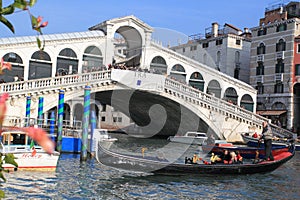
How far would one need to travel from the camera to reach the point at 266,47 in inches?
1102

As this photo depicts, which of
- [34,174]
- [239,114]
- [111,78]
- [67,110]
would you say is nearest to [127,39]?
[111,78]

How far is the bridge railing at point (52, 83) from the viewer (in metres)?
17.5

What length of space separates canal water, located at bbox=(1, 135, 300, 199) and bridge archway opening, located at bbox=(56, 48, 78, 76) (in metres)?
11.4

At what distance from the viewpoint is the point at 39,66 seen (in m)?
21.7

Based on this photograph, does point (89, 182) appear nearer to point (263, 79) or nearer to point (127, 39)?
point (127, 39)

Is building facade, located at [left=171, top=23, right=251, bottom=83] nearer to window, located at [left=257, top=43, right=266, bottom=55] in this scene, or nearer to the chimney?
the chimney

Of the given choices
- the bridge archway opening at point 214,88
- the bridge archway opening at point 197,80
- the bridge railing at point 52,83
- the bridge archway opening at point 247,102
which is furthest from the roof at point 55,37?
the bridge archway opening at point 247,102

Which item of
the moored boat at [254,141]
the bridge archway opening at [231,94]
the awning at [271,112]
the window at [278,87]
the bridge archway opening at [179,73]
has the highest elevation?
the bridge archway opening at [179,73]

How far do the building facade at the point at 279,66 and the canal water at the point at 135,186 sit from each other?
15308mm

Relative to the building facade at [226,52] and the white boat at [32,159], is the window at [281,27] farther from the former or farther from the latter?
the white boat at [32,159]

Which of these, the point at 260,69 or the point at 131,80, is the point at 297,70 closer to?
the point at 260,69

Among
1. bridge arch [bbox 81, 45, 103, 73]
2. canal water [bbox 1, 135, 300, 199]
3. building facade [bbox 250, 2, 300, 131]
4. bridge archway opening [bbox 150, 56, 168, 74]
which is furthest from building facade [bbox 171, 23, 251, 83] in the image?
canal water [bbox 1, 135, 300, 199]

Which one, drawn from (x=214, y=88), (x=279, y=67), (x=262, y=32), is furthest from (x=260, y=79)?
(x=214, y=88)

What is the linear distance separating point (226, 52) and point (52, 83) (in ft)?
54.0
